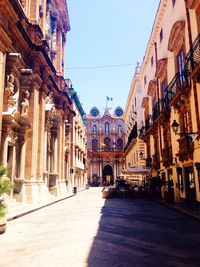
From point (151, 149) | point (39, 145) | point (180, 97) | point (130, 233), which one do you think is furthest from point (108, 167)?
point (130, 233)

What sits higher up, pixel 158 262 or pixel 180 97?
pixel 180 97

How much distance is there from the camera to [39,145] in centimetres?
1872

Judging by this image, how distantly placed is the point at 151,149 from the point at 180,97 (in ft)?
37.1

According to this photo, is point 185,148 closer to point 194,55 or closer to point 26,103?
point 194,55

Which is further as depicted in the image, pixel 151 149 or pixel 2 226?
pixel 151 149

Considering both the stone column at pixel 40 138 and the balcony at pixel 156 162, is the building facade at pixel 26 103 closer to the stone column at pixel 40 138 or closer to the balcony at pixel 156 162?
the stone column at pixel 40 138

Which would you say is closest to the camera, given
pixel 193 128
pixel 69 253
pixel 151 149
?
pixel 69 253

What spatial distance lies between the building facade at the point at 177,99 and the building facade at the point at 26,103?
27.1 ft

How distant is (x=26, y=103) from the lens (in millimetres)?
15578

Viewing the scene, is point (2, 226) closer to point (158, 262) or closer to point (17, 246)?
point (17, 246)

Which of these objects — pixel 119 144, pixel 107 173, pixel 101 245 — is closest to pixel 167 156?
pixel 101 245

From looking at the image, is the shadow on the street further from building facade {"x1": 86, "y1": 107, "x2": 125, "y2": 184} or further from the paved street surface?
building facade {"x1": 86, "y1": 107, "x2": 125, "y2": 184}

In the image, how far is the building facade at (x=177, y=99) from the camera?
42.8ft

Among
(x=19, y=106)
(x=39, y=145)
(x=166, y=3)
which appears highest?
(x=166, y=3)
